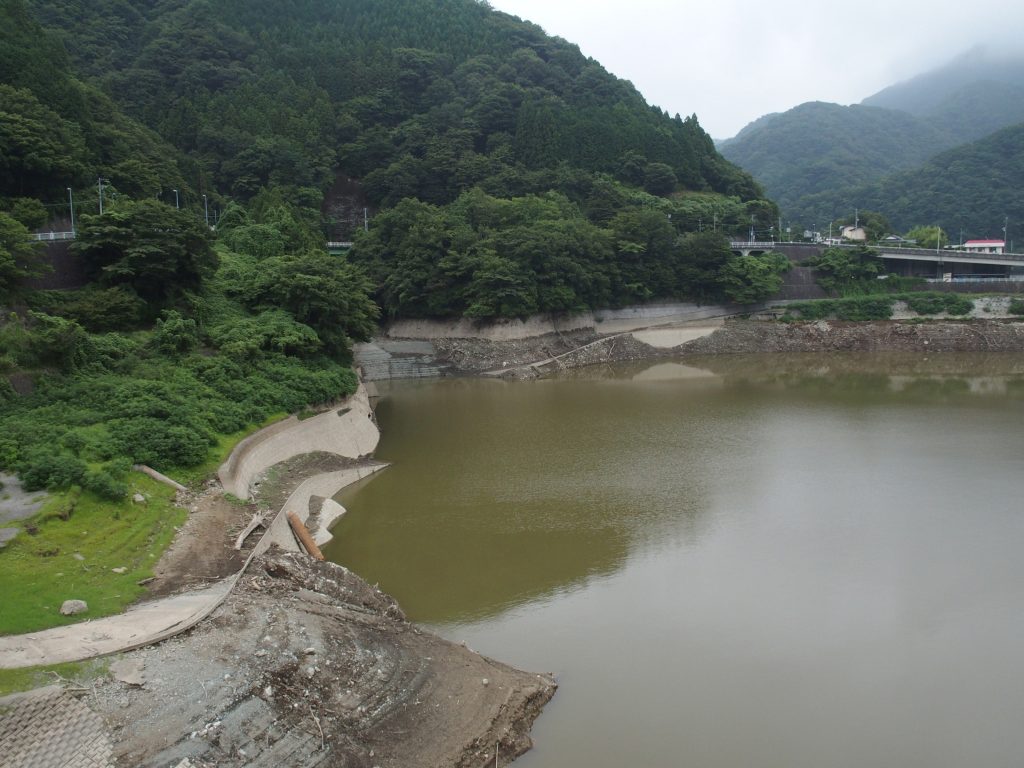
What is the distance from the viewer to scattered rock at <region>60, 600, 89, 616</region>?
38.6ft

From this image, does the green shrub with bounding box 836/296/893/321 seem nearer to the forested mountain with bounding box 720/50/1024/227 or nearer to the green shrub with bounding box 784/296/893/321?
the green shrub with bounding box 784/296/893/321

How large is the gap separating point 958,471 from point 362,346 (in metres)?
30.6

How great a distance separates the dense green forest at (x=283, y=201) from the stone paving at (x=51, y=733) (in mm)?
6399

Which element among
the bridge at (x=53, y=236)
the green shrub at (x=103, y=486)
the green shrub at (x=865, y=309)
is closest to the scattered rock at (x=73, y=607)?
the green shrub at (x=103, y=486)

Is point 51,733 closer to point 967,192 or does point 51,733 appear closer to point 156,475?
point 156,475

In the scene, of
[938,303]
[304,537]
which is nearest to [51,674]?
[304,537]

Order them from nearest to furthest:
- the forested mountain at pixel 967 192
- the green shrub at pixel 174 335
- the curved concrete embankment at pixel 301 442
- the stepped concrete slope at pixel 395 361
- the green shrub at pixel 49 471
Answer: the green shrub at pixel 49 471 → the curved concrete embankment at pixel 301 442 → the green shrub at pixel 174 335 → the stepped concrete slope at pixel 395 361 → the forested mountain at pixel 967 192

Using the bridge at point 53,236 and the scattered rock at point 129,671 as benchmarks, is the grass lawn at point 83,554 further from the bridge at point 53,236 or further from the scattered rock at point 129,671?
the bridge at point 53,236

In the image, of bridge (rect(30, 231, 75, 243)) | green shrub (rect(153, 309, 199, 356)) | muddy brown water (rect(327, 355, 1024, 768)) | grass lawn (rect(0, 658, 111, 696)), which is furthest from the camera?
bridge (rect(30, 231, 75, 243))

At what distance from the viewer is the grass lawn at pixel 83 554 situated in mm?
11766

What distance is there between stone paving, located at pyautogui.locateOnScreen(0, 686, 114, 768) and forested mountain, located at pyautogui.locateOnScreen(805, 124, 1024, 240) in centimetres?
9459

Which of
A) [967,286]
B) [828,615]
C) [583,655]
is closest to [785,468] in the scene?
[828,615]

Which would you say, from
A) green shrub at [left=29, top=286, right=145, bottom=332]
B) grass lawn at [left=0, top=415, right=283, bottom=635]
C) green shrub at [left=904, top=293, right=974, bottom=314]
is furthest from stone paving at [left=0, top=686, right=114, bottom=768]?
green shrub at [left=904, top=293, right=974, bottom=314]

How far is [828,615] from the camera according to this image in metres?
14.5
